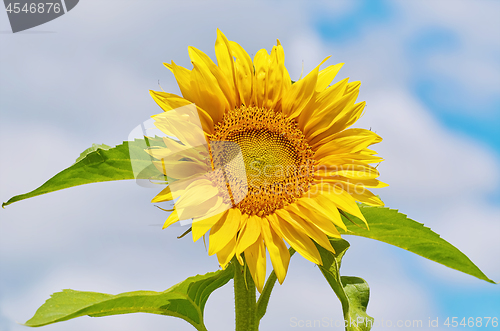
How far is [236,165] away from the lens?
2.11m

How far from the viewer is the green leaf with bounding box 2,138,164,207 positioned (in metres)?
1.76

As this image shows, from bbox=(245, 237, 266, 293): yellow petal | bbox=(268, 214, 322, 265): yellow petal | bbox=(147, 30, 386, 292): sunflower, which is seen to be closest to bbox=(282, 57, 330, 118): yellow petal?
bbox=(147, 30, 386, 292): sunflower

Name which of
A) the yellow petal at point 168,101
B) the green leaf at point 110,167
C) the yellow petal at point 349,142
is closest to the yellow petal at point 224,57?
the yellow petal at point 168,101

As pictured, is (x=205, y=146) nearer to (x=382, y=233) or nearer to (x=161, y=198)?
(x=161, y=198)

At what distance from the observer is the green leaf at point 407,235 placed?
1.89m

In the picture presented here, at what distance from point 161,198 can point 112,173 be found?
0.92ft

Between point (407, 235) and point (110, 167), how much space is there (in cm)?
134

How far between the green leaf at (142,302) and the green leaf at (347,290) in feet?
1.49

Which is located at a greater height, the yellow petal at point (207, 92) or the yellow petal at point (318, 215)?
the yellow petal at point (207, 92)

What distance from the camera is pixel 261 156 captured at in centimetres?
220

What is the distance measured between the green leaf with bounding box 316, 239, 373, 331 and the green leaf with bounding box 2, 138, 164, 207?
0.82 meters

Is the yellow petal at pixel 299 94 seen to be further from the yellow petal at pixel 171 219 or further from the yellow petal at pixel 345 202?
the yellow petal at pixel 171 219

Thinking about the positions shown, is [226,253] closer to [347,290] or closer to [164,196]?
[164,196]

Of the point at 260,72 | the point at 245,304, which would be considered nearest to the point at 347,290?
the point at 245,304
